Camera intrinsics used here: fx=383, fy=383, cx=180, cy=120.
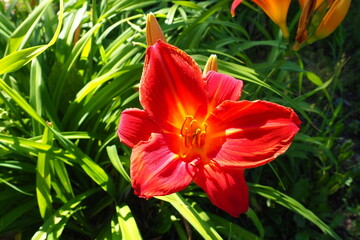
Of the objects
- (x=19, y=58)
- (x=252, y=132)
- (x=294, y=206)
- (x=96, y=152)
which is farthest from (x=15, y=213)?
(x=294, y=206)

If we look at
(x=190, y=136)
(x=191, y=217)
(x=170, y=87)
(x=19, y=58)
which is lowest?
(x=191, y=217)

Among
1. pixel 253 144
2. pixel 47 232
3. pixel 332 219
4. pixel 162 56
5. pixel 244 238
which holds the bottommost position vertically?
pixel 332 219

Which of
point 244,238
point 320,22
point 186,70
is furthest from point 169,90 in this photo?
point 244,238

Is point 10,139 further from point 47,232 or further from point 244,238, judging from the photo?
point 244,238

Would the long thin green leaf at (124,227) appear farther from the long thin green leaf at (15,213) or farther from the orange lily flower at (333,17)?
the orange lily flower at (333,17)

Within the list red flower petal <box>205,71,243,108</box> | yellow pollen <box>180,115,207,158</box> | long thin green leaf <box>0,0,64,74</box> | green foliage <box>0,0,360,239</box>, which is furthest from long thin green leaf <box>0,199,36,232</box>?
red flower petal <box>205,71,243,108</box>

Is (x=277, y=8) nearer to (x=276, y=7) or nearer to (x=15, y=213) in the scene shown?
(x=276, y=7)

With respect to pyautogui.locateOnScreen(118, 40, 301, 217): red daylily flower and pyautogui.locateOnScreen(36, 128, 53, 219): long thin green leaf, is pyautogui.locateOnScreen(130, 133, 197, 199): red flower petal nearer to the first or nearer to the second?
pyautogui.locateOnScreen(118, 40, 301, 217): red daylily flower

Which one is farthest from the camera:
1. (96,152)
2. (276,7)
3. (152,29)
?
(96,152)
